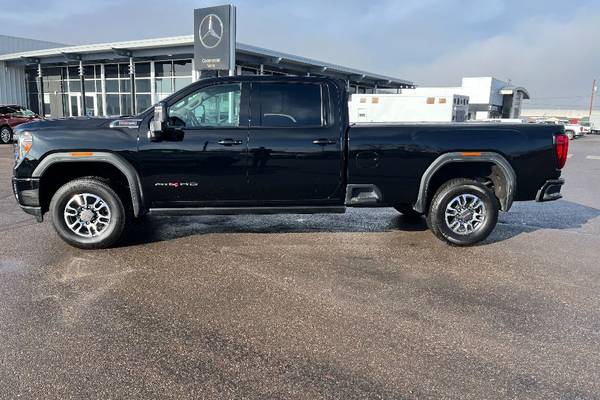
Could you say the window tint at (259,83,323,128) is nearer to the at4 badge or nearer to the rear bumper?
the at4 badge

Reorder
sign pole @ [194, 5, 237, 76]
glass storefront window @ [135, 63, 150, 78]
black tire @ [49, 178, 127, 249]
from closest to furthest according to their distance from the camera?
1. black tire @ [49, 178, 127, 249]
2. sign pole @ [194, 5, 237, 76]
3. glass storefront window @ [135, 63, 150, 78]

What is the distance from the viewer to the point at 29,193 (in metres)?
5.30

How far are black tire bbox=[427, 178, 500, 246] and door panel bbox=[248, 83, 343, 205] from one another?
1.27 metres

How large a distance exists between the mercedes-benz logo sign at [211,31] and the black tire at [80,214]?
1635cm

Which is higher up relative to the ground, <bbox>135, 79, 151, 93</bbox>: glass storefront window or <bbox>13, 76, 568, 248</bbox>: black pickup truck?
<bbox>135, 79, 151, 93</bbox>: glass storefront window

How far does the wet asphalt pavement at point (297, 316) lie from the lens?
290cm

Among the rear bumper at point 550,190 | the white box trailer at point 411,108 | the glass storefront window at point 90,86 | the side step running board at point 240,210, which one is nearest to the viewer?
the side step running board at point 240,210

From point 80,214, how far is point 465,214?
461 cm

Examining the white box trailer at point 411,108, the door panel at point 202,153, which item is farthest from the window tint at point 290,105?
the white box trailer at point 411,108

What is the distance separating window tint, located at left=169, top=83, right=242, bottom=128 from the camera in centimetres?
542

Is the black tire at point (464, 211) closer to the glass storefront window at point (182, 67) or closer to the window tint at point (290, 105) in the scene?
the window tint at point (290, 105)

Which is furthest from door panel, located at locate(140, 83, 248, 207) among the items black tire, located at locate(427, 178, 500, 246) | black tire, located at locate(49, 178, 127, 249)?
black tire, located at locate(427, 178, 500, 246)

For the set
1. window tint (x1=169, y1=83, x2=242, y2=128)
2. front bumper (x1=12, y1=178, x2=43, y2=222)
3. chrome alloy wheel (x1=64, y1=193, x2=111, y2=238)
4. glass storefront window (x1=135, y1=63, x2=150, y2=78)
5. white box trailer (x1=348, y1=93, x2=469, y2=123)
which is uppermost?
glass storefront window (x1=135, y1=63, x2=150, y2=78)

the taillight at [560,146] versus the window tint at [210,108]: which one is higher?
the window tint at [210,108]
